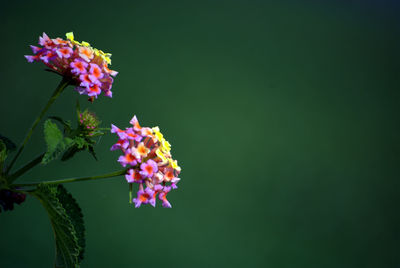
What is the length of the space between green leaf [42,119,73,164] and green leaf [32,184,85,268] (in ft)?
0.17

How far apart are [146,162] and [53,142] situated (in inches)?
6.3

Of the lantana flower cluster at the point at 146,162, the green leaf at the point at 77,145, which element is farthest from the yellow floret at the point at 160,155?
the green leaf at the point at 77,145

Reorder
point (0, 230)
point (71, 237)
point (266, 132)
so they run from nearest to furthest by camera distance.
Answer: point (71, 237) → point (0, 230) → point (266, 132)

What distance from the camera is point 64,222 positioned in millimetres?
641

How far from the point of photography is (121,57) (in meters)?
1.43

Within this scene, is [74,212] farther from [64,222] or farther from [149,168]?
[149,168]

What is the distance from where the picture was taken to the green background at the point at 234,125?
1304mm

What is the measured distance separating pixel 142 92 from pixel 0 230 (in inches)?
26.5

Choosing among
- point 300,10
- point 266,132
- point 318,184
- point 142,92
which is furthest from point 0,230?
point 300,10

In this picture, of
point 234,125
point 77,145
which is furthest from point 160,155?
point 234,125

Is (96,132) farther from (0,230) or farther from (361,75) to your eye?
(361,75)

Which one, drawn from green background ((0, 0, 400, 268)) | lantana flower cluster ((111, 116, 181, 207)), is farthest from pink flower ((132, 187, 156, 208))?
green background ((0, 0, 400, 268))

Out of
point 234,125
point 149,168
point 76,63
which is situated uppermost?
point 234,125

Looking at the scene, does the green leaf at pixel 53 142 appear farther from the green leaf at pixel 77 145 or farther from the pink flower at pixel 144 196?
the pink flower at pixel 144 196
